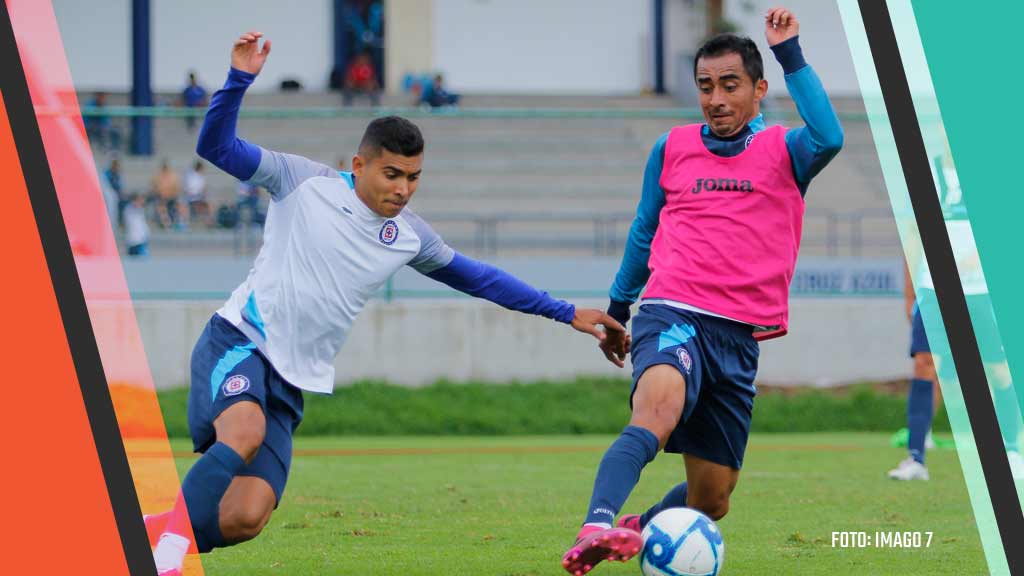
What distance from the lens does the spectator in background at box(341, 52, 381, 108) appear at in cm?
2995

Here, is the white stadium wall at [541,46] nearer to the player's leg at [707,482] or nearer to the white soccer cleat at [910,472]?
the white soccer cleat at [910,472]

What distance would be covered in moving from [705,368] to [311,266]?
5.35 feet

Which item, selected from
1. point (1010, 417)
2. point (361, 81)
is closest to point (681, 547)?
point (1010, 417)

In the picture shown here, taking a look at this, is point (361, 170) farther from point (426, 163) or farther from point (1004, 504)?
point (426, 163)

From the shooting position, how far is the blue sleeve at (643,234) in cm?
623

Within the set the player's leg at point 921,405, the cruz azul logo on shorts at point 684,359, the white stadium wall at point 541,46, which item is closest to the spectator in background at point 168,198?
the player's leg at point 921,405

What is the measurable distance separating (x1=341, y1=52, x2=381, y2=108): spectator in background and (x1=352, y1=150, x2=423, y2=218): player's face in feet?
79.7

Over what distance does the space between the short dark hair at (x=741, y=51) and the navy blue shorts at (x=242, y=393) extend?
217 cm

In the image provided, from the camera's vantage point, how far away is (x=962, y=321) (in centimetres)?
443

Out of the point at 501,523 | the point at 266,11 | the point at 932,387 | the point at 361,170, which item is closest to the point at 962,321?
the point at 361,170

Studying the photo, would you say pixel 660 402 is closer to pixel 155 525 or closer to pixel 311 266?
Answer: pixel 311 266

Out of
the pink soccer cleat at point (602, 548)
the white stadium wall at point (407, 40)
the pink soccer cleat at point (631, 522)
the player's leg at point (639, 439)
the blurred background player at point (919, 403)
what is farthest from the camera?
the white stadium wall at point (407, 40)

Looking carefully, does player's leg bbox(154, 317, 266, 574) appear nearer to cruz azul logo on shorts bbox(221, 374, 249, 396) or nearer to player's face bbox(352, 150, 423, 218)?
cruz azul logo on shorts bbox(221, 374, 249, 396)

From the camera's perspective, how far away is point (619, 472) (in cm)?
531
